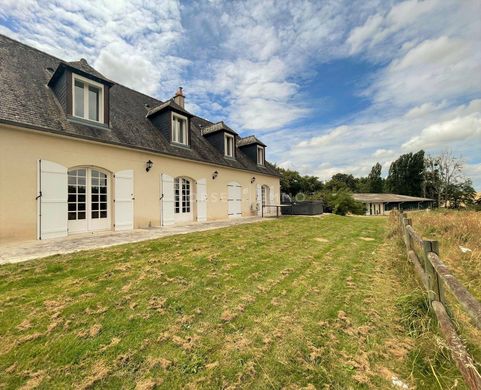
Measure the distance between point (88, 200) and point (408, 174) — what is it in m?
56.4

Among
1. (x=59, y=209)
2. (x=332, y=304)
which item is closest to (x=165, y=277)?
(x=332, y=304)

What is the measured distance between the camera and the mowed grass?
6.05 feet

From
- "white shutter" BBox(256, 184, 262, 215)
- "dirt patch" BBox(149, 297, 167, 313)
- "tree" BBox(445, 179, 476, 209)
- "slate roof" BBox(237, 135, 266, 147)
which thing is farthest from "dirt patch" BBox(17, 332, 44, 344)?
"tree" BBox(445, 179, 476, 209)

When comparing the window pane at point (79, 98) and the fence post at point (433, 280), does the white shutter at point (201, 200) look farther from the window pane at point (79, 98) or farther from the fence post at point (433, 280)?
the fence post at point (433, 280)

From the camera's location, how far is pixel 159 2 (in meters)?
7.77

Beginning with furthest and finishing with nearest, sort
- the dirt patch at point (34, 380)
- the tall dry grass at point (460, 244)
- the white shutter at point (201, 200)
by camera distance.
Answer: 1. the white shutter at point (201, 200)
2. the tall dry grass at point (460, 244)
3. the dirt patch at point (34, 380)

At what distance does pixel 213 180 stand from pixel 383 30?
9236mm

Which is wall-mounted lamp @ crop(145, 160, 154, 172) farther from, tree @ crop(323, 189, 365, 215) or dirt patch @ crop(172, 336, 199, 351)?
tree @ crop(323, 189, 365, 215)

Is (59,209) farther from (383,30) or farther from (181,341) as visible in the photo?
(383,30)

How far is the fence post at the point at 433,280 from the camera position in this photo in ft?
8.16

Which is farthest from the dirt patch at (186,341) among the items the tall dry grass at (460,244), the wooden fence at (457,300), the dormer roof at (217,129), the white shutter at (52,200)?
the dormer roof at (217,129)

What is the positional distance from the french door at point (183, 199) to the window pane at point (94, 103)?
3918mm

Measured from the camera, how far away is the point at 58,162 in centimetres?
690

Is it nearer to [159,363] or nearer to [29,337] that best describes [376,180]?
[159,363]
